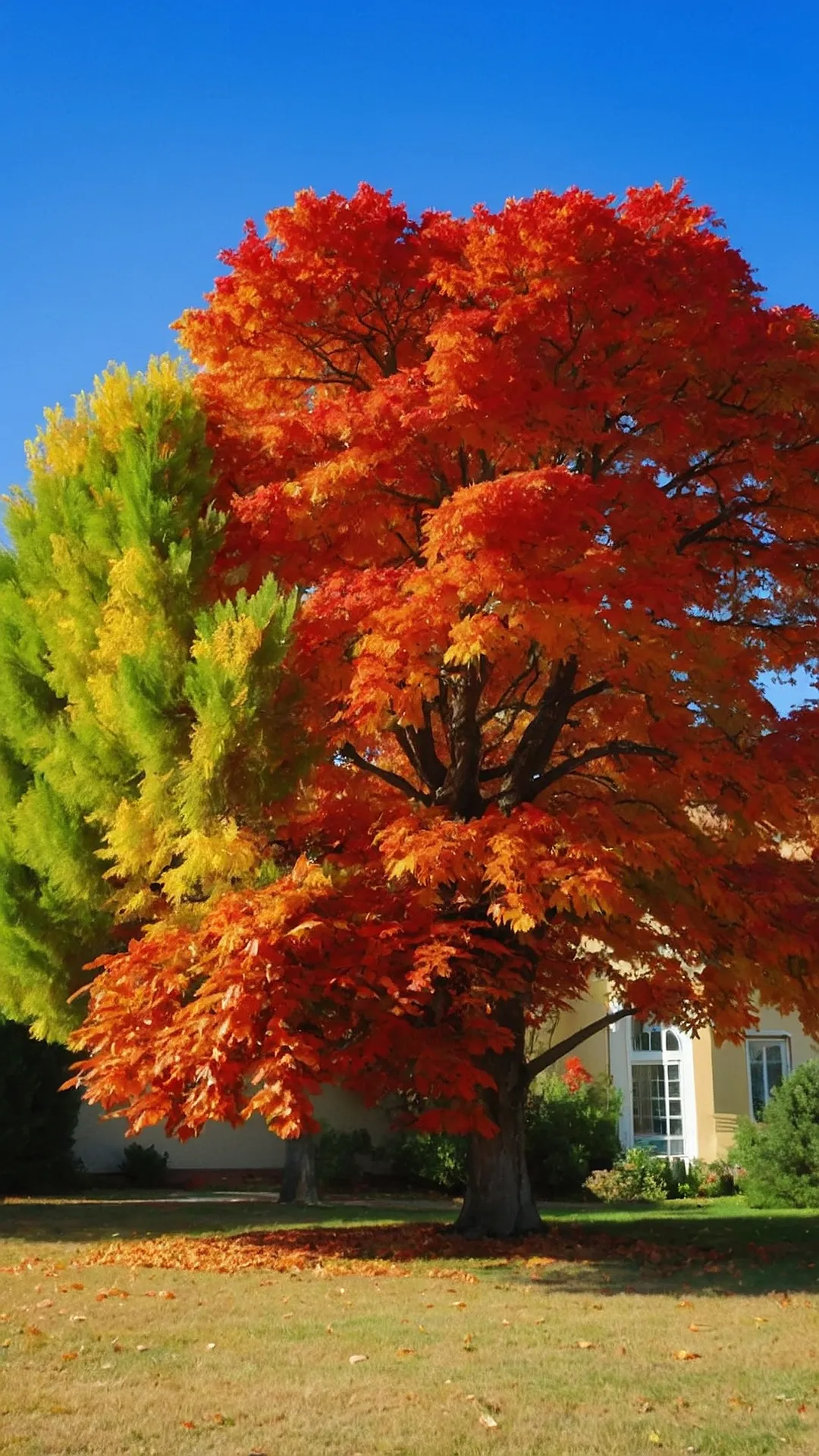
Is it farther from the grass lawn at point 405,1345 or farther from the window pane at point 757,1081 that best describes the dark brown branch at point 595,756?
the window pane at point 757,1081

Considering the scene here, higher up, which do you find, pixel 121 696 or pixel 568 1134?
pixel 121 696

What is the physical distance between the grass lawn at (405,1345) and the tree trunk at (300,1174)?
5024 mm

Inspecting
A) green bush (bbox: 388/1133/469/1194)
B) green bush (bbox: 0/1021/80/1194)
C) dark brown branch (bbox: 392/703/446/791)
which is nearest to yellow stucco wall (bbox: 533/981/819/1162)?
green bush (bbox: 388/1133/469/1194)

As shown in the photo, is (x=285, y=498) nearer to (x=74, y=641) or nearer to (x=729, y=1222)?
(x=74, y=641)

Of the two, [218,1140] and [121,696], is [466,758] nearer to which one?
[121,696]

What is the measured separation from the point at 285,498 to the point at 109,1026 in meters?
4.73

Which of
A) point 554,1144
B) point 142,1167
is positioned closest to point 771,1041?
point 554,1144

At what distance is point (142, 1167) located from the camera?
813 inches

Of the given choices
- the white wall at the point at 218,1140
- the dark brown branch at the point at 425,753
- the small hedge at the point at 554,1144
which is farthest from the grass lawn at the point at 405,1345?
the white wall at the point at 218,1140

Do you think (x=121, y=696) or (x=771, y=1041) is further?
(x=771, y=1041)

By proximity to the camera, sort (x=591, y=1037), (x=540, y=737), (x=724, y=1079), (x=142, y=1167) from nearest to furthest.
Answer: (x=540, y=737), (x=142, y=1167), (x=724, y=1079), (x=591, y=1037)

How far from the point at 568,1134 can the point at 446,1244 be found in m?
9.44

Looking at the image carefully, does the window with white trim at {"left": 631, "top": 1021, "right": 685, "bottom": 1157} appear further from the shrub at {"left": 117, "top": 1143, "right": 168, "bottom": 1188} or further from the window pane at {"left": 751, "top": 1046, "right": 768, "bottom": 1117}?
the shrub at {"left": 117, "top": 1143, "right": 168, "bottom": 1188}

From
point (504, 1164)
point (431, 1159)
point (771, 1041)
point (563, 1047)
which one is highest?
point (771, 1041)
